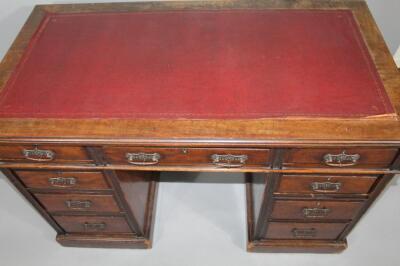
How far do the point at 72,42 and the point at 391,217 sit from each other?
1771 millimetres

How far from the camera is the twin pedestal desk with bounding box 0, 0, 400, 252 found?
3.38ft

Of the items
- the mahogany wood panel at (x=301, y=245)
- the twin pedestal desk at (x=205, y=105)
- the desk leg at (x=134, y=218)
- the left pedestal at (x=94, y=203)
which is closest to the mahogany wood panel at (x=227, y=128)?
the twin pedestal desk at (x=205, y=105)

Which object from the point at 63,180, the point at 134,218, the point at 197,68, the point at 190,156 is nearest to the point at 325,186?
the point at 190,156

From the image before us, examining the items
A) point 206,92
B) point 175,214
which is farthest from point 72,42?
point 175,214

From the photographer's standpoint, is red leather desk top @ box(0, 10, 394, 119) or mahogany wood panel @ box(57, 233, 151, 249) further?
mahogany wood panel @ box(57, 233, 151, 249)

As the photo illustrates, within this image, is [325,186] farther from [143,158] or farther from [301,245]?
[143,158]

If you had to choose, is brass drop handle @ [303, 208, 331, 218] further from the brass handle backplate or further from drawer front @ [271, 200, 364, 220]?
the brass handle backplate

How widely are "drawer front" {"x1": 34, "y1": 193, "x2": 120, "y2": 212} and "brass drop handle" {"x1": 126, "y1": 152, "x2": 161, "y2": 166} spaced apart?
325 millimetres

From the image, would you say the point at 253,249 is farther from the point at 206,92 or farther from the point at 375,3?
the point at 375,3

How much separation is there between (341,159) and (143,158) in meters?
0.63

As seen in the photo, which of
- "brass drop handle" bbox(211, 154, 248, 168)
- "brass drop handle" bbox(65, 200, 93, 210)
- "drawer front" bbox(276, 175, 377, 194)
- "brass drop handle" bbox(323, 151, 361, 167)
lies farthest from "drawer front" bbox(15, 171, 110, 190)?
"brass drop handle" bbox(323, 151, 361, 167)

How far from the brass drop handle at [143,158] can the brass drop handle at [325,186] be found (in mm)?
567

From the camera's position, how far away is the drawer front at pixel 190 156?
1.08 metres

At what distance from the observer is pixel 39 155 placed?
1.12 metres
